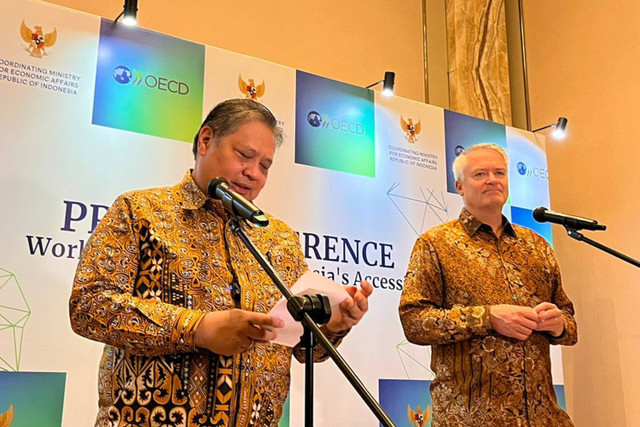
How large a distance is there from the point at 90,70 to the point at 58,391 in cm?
130

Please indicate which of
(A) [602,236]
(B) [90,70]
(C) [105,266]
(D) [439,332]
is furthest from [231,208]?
(A) [602,236]

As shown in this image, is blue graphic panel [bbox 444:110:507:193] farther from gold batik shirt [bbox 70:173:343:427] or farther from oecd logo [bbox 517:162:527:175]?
gold batik shirt [bbox 70:173:343:427]

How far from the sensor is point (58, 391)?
8.93ft

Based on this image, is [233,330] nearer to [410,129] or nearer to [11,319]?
[11,319]

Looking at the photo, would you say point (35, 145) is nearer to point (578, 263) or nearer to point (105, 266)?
point (105, 266)

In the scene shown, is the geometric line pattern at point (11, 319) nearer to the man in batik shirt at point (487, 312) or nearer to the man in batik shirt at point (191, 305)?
the man in batik shirt at point (191, 305)

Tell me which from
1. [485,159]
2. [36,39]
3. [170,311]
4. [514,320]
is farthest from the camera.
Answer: [36,39]

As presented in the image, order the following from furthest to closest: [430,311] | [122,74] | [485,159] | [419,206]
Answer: [419,206]
[122,74]
[485,159]
[430,311]

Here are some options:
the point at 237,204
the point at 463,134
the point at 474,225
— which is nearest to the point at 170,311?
the point at 237,204

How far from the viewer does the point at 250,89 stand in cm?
349

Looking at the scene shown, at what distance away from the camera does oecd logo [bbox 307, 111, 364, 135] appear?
3.68m

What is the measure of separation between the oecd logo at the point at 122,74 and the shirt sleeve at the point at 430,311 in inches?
57.0

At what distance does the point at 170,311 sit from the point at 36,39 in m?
1.79

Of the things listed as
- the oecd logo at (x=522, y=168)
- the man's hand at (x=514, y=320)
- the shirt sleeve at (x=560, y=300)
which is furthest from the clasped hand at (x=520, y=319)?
the oecd logo at (x=522, y=168)
